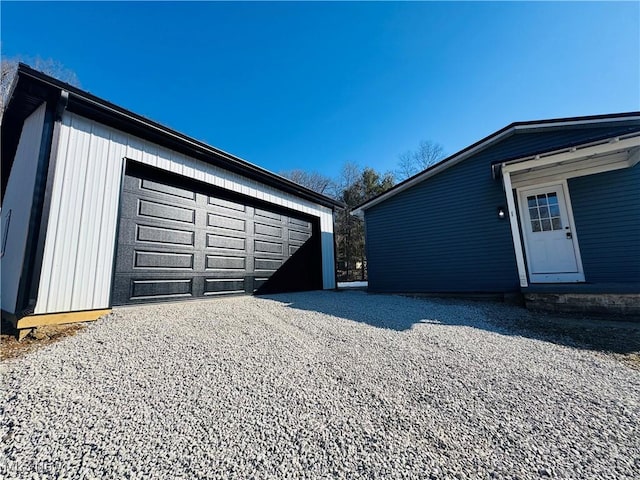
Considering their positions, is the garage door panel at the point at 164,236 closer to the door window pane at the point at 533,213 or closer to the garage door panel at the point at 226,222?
the garage door panel at the point at 226,222

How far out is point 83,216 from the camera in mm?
3271

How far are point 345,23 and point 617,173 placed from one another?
21.8ft

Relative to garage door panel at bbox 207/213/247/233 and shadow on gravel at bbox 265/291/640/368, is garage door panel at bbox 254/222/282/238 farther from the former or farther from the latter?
shadow on gravel at bbox 265/291/640/368

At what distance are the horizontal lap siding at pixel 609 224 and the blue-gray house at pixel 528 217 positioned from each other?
0.04ft

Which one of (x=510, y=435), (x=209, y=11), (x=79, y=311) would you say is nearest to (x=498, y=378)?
(x=510, y=435)

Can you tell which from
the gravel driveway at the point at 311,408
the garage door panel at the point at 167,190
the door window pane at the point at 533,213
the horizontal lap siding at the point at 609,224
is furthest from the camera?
the door window pane at the point at 533,213

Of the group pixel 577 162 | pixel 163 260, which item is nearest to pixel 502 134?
pixel 577 162

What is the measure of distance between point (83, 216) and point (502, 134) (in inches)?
322

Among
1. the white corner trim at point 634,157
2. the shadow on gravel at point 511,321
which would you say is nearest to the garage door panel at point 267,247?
the shadow on gravel at point 511,321

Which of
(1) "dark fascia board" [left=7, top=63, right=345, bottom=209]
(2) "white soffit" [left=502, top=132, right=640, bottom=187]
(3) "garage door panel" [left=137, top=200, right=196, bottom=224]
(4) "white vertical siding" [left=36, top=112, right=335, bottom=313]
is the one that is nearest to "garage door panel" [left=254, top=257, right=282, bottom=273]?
(3) "garage door panel" [left=137, top=200, right=196, bottom=224]

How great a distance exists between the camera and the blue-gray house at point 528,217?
464cm

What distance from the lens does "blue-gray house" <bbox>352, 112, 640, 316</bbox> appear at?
464cm

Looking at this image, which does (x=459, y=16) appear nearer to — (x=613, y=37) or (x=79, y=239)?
(x=613, y=37)

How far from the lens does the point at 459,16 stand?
225 inches
